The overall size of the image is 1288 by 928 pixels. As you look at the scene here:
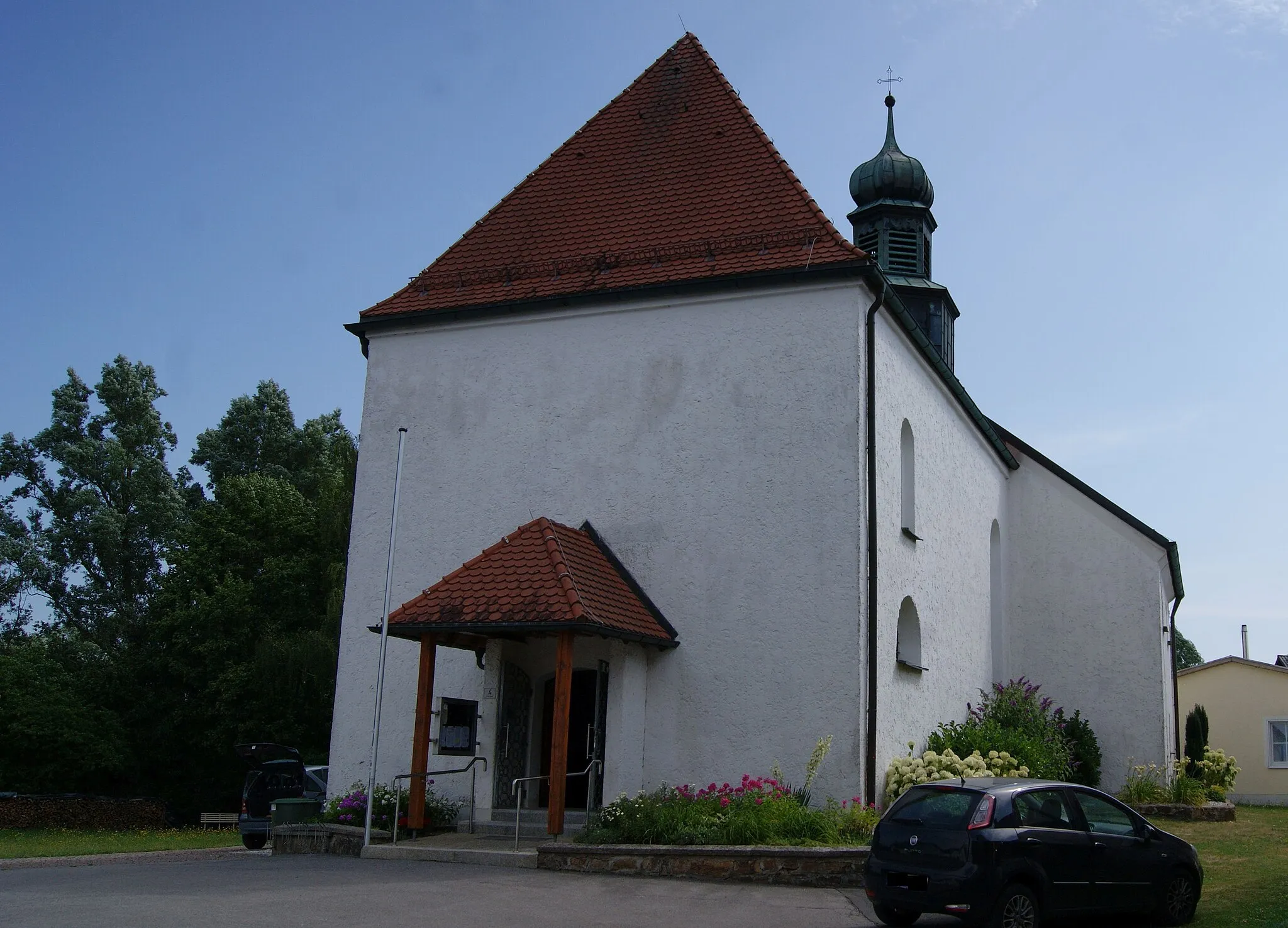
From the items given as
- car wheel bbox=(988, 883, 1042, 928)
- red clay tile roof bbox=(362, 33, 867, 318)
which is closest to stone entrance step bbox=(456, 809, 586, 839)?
car wheel bbox=(988, 883, 1042, 928)

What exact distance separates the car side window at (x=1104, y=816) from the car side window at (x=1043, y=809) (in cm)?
24

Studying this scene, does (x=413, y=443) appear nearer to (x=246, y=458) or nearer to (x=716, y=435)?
(x=716, y=435)

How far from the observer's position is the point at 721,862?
12188 mm

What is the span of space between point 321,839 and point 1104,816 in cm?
925

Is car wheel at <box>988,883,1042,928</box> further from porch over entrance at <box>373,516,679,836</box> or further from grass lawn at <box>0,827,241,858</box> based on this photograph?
grass lawn at <box>0,827,241,858</box>

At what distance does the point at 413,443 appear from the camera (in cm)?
1794

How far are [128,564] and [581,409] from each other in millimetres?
31175

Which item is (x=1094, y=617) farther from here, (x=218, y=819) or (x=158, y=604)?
(x=158, y=604)

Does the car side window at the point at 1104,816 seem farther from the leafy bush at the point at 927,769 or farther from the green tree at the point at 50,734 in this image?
the green tree at the point at 50,734

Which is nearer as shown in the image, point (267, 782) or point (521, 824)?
A: point (521, 824)

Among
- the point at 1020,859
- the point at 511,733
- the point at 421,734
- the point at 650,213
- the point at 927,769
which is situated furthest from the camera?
the point at 650,213

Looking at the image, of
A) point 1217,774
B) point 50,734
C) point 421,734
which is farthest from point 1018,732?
point 50,734

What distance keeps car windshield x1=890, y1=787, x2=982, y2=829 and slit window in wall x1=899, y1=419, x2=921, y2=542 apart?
7.78m

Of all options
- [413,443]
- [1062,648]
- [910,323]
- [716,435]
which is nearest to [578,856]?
[716,435]
